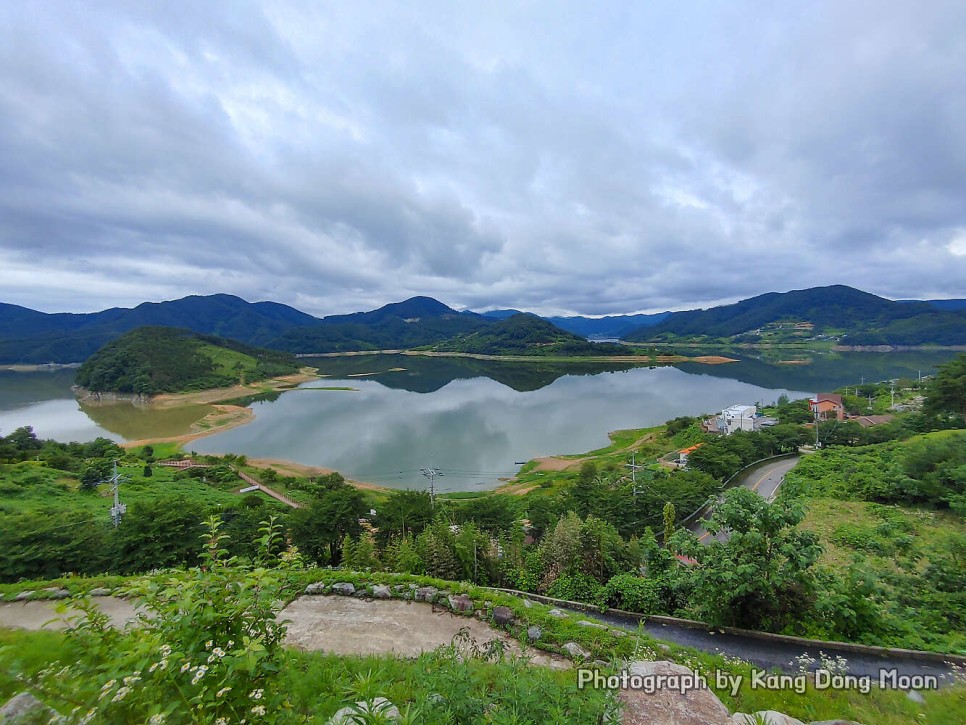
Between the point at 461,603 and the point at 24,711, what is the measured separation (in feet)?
15.6

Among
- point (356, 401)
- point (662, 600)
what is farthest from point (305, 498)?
point (356, 401)

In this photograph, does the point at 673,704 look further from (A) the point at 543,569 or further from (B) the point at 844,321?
(B) the point at 844,321

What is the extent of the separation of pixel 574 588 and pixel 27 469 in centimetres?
2380

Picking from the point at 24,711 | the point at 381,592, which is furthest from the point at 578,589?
the point at 24,711

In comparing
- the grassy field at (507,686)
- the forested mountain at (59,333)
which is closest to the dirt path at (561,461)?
the grassy field at (507,686)

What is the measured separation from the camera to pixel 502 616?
5285mm

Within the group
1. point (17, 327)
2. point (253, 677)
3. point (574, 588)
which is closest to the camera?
point (253, 677)

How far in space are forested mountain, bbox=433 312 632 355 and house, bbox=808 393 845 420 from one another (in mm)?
68580

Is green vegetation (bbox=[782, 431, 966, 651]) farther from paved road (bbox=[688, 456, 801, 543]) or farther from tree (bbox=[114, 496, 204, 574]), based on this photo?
tree (bbox=[114, 496, 204, 574])

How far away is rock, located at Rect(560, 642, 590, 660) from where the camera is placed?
14.3 feet

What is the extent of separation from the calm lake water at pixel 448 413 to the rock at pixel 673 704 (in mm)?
17571

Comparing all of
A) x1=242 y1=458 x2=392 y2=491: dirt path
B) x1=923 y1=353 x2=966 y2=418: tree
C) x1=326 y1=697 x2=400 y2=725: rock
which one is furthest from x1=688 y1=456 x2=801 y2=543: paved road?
x1=242 y1=458 x2=392 y2=491: dirt path

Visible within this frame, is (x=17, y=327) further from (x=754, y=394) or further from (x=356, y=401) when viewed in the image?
(x=754, y=394)

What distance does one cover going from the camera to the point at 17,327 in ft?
524
